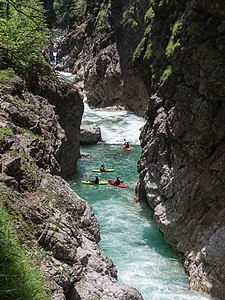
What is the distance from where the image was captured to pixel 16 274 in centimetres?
485

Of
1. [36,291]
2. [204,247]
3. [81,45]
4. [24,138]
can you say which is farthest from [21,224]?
[81,45]

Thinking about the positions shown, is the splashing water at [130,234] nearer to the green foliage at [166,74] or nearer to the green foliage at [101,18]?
the green foliage at [166,74]

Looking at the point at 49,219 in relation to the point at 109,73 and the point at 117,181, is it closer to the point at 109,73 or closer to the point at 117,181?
the point at 117,181

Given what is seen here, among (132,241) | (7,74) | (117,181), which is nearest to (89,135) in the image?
(117,181)

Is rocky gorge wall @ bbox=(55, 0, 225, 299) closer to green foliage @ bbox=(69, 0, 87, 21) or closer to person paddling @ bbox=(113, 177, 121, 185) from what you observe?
person paddling @ bbox=(113, 177, 121, 185)

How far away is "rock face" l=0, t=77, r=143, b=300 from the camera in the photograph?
6.20 metres

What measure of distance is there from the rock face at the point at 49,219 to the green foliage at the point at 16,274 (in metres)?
0.34

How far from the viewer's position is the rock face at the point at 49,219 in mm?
6195

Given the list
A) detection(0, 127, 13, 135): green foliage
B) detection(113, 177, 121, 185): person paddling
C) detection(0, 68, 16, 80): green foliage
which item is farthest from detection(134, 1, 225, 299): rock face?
detection(0, 127, 13, 135): green foliage

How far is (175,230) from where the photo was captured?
15.1 metres

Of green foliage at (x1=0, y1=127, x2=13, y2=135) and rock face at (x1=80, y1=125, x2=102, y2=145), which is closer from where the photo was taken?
green foliage at (x1=0, y1=127, x2=13, y2=135)

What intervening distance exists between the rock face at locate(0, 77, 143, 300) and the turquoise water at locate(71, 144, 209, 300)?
509 cm

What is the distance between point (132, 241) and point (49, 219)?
32.6 ft

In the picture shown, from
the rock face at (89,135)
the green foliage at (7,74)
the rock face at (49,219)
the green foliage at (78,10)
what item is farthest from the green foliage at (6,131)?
the green foliage at (78,10)
